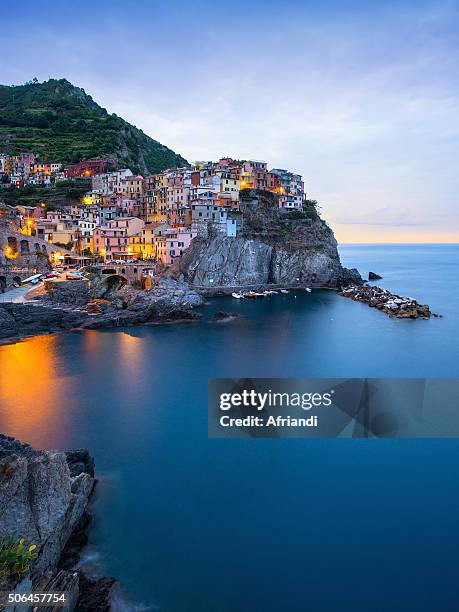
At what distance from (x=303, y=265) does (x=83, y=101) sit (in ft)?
288

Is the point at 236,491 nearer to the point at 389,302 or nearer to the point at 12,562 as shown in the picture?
the point at 12,562

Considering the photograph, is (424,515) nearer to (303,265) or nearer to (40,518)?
(40,518)

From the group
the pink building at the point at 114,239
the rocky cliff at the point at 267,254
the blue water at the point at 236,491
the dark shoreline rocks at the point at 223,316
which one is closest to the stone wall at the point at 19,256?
the pink building at the point at 114,239

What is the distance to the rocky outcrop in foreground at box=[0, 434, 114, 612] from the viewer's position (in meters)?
9.09

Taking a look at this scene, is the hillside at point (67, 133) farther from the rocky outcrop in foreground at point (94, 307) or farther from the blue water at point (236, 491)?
the blue water at point (236, 491)

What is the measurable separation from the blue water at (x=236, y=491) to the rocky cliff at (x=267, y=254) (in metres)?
22.7

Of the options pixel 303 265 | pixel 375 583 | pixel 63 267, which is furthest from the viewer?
pixel 303 265

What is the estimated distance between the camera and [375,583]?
1063 cm

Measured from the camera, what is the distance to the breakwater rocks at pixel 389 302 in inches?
1609

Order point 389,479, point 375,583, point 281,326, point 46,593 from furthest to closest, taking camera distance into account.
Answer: point 281,326 < point 389,479 < point 375,583 < point 46,593

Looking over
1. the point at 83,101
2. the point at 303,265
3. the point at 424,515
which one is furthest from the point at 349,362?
the point at 83,101

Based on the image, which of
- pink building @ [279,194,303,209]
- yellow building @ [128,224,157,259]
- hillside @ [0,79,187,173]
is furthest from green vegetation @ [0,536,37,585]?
hillside @ [0,79,187,173]

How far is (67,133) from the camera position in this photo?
88.5 meters

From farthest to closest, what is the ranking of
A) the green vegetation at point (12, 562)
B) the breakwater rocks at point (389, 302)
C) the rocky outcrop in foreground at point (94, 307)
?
the breakwater rocks at point (389, 302) < the rocky outcrop in foreground at point (94, 307) < the green vegetation at point (12, 562)
